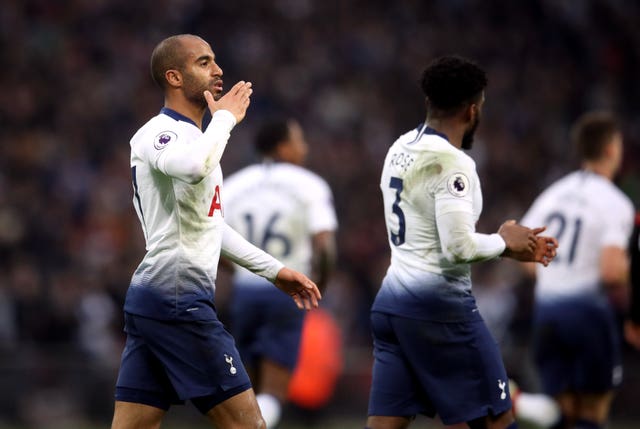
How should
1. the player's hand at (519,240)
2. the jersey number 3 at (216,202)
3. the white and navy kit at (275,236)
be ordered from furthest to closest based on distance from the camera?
the white and navy kit at (275,236)
the player's hand at (519,240)
the jersey number 3 at (216,202)

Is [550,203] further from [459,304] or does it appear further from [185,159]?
[185,159]

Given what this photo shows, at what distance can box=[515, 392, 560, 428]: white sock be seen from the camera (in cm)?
777

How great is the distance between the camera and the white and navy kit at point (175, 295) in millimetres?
5305

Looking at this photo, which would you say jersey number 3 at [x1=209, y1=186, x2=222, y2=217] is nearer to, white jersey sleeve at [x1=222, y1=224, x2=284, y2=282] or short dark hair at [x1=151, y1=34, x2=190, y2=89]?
white jersey sleeve at [x1=222, y1=224, x2=284, y2=282]

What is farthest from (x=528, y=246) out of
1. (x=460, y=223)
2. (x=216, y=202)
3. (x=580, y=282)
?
(x=580, y=282)

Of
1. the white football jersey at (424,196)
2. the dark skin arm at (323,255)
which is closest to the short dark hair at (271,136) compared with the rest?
the dark skin arm at (323,255)

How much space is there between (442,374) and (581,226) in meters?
2.33

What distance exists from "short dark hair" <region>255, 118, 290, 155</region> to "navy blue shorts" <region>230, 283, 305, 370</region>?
977 millimetres

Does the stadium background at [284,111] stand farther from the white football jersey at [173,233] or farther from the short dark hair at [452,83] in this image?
the white football jersey at [173,233]

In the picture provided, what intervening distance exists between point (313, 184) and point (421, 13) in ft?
38.8

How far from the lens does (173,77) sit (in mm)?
5445

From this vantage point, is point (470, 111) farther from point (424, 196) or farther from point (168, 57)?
point (168, 57)

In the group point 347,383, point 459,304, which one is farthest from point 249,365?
point 347,383

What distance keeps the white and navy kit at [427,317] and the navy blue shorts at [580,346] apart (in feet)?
7.11
